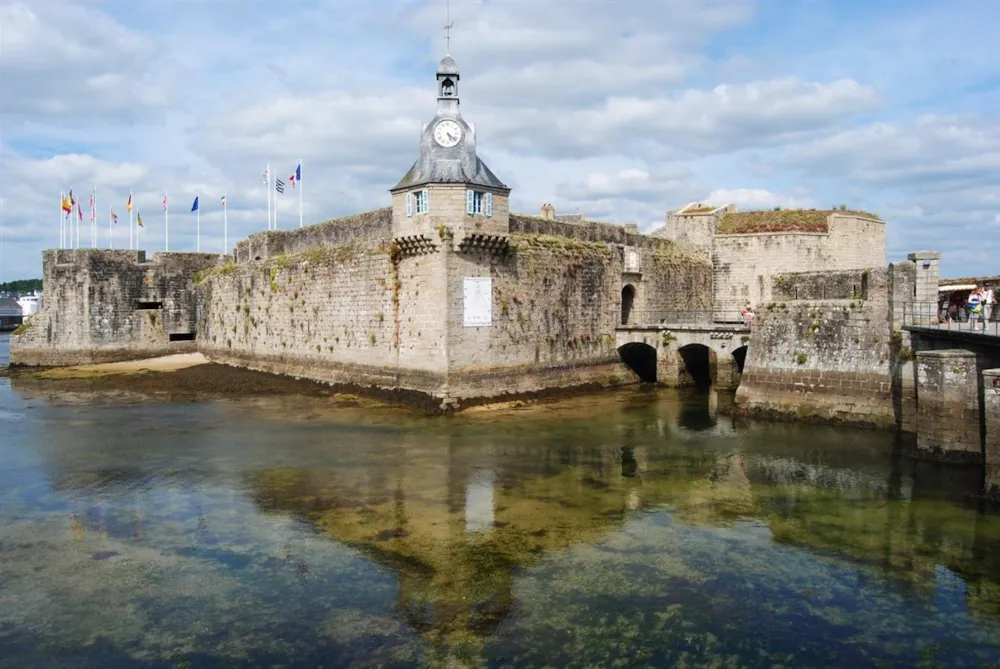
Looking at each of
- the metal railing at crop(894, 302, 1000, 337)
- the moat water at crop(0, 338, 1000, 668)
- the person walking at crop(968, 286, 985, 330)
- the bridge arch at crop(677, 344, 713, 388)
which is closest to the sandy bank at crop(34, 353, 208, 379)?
the moat water at crop(0, 338, 1000, 668)

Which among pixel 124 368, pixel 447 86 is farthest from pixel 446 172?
pixel 124 368

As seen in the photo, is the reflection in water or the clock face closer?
the reflection in water

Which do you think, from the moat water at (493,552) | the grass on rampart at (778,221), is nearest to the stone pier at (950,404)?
the moat water at (493,552)

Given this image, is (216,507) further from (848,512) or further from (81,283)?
(81,283)

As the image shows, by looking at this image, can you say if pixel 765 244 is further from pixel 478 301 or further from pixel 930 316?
pixel 478 301

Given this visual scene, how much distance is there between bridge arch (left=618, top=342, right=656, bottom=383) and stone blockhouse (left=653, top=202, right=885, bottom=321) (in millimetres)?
4484

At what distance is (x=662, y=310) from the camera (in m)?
26.8

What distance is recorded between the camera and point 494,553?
8961 millimetres

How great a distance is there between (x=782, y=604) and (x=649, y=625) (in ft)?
4.82

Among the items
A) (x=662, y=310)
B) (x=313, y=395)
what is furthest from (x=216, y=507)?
(x=662, y=310)

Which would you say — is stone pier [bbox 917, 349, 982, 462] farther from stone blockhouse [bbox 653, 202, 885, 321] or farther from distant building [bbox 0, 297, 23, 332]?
distant building [bbox 0, 297, 23, 332]

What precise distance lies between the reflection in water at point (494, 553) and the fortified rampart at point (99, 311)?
1488 cm

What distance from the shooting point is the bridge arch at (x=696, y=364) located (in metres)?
23.8

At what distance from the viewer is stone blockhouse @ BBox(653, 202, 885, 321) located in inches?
1141
